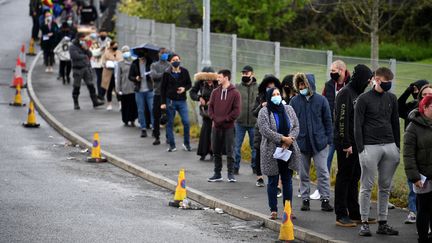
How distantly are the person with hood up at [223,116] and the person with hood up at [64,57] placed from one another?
13.8 meters

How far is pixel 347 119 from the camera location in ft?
46.5

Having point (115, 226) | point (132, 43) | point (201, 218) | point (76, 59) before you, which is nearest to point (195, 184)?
point (201, 218)

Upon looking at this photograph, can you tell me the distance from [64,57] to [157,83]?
33.8ft

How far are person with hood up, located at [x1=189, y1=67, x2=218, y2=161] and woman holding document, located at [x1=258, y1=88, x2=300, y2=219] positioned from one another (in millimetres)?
5661

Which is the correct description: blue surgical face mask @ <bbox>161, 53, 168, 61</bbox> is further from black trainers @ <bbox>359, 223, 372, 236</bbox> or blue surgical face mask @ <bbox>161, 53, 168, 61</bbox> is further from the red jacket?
black trainers @ <bbox>359, 223, 372, 236</bbox>

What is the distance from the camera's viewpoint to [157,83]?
23203 mm

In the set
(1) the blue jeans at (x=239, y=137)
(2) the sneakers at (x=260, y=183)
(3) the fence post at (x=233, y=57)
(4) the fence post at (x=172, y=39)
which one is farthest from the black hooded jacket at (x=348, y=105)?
(4) the fence post at (x=172, y=39)

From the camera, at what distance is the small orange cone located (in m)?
13.3

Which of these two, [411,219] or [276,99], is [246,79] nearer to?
[276,99]

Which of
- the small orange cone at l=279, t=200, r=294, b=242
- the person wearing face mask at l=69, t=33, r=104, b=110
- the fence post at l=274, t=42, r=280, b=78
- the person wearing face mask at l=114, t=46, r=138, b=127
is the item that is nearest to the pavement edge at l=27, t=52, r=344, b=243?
the small orange cone at l=279, t=200, r=294, b=242

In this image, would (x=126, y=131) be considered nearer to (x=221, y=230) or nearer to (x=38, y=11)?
(x=221, y=230)

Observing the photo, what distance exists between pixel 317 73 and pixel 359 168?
458 centimetres

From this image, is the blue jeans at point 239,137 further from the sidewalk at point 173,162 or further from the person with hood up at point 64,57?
the person with hood up at point 64,57

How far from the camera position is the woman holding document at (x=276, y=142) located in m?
14.7
